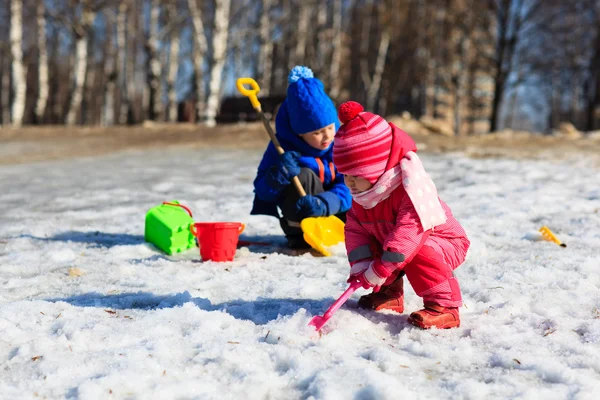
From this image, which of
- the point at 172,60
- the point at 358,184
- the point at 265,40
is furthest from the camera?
the point at 172,60

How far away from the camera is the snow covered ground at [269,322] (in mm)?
1867

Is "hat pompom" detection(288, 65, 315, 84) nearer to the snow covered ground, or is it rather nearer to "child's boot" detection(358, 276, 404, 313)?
the snow covered ground

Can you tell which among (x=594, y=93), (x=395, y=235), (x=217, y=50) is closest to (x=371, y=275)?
(x=395, y=235)

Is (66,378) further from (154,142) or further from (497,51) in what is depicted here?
(497,51)

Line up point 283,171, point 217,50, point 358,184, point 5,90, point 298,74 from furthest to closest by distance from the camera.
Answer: point 5,90, point 217,50, point 298,74, point 283,171, point 358,184

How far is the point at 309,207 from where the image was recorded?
3619 millimetres

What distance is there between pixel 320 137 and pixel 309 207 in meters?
0.43

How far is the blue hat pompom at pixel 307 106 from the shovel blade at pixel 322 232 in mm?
555

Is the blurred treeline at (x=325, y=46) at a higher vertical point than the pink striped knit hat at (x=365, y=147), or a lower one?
higher

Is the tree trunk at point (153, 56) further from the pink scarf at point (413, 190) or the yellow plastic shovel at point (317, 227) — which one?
the pink scarf at point (413, 190)

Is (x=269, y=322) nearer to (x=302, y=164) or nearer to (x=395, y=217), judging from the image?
(x=395, y=217)

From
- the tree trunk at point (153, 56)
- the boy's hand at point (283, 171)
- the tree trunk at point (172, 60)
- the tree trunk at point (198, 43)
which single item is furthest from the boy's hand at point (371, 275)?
the tree trunk at point (172, 60)

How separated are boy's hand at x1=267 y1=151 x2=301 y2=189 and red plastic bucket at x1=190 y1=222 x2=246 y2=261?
0.36 metres

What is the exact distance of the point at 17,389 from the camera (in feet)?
5.94
